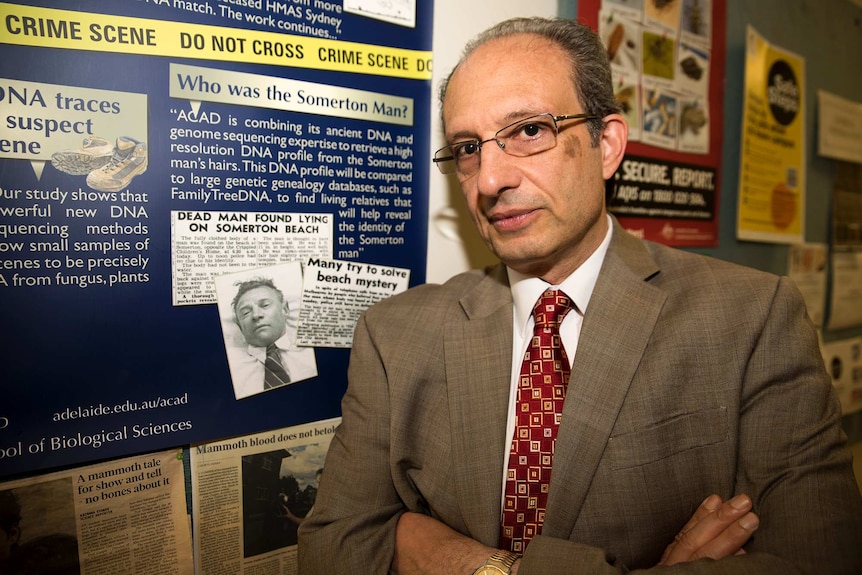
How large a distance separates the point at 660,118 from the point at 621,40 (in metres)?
0.27

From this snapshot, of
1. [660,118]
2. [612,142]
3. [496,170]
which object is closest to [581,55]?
[612,142]

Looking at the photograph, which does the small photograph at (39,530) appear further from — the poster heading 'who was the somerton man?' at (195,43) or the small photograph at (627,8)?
the small photograph at (627,8)

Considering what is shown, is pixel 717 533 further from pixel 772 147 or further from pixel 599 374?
pixel 772 147

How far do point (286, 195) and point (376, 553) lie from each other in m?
0.69

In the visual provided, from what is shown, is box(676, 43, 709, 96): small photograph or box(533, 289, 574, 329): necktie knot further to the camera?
box(676, 43, 709, 96): small photograph

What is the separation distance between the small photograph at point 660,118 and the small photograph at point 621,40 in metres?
0.10

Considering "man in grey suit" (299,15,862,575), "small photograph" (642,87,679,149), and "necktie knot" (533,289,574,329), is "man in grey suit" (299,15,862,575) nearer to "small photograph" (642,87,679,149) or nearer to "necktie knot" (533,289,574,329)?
"necktie knot" (533,289,574,329)

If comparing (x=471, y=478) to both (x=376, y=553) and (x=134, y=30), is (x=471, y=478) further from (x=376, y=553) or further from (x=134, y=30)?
(x=134, y=30)

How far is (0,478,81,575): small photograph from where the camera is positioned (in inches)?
34.6

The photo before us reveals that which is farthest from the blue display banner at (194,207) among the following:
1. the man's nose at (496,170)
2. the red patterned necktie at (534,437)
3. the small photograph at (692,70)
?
the small photograph at (692,70)

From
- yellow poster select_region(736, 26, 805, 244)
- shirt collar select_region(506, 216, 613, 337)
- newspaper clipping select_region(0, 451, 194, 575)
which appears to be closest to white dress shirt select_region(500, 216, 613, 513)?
shirt collar select_region(506, 216, 613, 337)

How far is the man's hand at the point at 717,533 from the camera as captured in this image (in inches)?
32.6

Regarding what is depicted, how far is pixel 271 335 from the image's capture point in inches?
42.3

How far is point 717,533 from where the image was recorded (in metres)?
0.84
